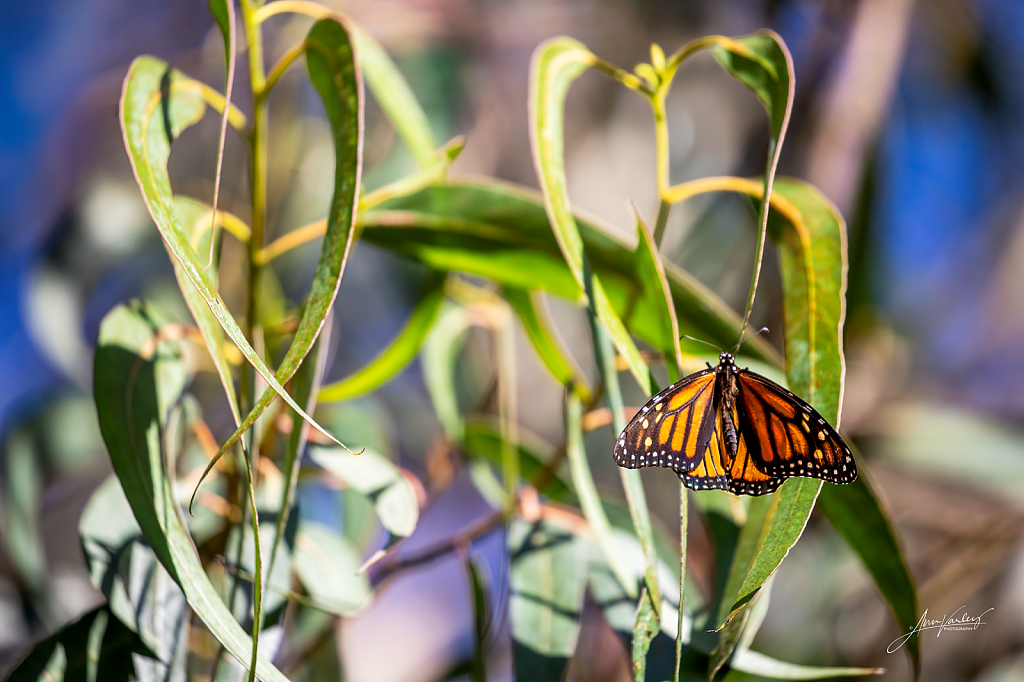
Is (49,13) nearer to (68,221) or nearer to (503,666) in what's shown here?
(68,221)

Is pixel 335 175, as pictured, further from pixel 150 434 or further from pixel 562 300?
pixel 562 300

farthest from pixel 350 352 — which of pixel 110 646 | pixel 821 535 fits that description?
pixel 110 646

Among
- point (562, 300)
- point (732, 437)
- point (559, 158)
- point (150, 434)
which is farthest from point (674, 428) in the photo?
point (562, 300)

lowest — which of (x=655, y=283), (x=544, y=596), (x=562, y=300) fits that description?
(x=562, y=300)

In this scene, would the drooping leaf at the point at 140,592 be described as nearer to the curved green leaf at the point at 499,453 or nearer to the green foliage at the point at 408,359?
the green foliage at the point at 408,359

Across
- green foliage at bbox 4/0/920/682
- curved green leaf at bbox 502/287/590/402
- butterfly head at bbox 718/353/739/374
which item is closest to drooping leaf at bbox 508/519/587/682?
green foliage at bbox 4/0/920/682

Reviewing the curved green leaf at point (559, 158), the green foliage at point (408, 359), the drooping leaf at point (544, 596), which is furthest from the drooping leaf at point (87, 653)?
the curved green leaf at point (559, 158)
